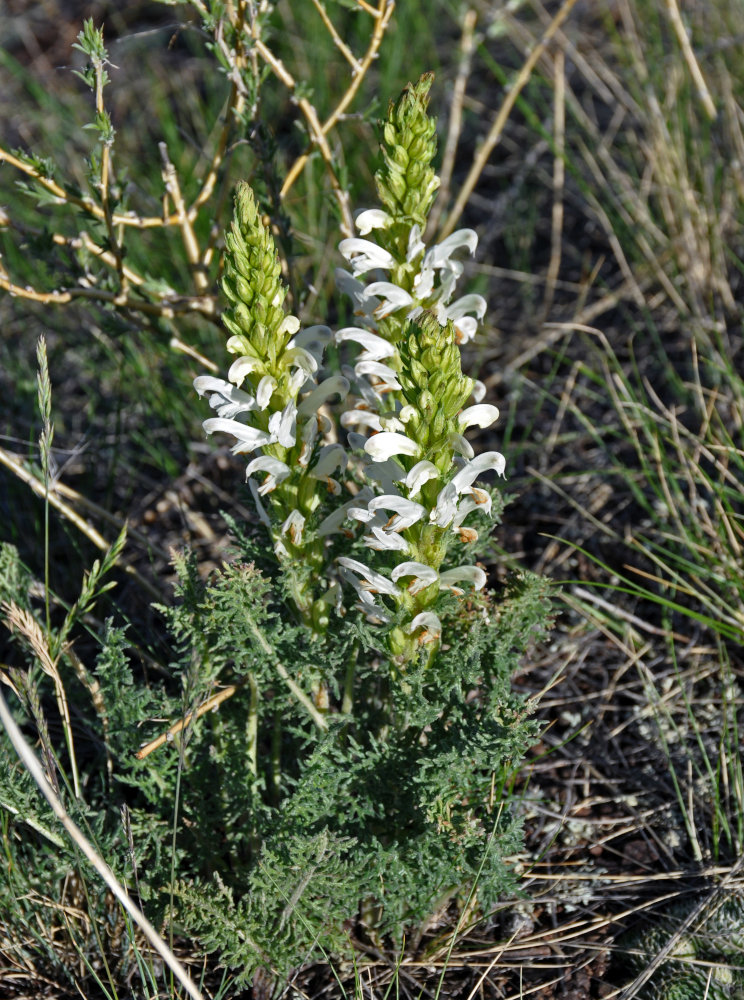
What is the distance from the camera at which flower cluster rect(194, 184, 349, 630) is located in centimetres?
182

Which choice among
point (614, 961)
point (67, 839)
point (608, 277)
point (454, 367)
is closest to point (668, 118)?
point (608, 277)

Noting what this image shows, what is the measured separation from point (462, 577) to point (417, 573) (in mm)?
157

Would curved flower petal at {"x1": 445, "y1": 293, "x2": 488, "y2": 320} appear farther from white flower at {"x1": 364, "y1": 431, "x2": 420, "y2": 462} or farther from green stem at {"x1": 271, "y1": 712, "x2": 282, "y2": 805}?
green stem at {"x1": 271, "y1": 712, "x2": 282, "y2": 805}

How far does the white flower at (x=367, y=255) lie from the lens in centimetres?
199

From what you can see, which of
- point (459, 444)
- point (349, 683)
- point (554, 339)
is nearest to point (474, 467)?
point (459, 444)

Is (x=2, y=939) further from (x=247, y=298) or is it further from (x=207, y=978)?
(x=247, y=298)

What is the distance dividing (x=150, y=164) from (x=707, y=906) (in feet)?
14.8

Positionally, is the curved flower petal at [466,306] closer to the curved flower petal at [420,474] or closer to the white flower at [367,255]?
the white flower at [367,255]

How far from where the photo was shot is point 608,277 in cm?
447

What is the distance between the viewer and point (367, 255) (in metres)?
2.02

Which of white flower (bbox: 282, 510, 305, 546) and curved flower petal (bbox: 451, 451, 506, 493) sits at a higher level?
curved flower petal (bbox: 451, 451, 506, 493)

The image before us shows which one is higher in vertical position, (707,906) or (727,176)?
(727,176)

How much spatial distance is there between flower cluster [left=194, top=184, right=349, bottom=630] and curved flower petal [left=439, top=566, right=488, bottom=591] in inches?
11.8

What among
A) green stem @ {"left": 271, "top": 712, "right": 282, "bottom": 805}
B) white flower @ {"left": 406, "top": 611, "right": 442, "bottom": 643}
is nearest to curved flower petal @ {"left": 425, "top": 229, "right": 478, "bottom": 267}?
white flower @ {"left": 406, "top": 611, "right": 442, "bottom": 643}
